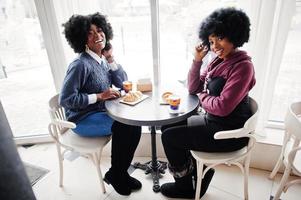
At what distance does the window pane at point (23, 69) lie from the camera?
191cm

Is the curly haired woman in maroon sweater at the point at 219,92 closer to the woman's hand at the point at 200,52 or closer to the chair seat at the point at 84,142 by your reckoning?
the woman's hand at the point at 200,52

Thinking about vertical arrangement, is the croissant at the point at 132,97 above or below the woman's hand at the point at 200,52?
below

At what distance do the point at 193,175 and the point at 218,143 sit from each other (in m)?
0.44

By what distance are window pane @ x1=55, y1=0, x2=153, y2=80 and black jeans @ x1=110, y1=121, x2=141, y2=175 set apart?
0.45 m

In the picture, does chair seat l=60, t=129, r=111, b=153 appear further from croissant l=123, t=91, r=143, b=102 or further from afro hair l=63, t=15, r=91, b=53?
afro hair l=63, t=15, r=91, b=53

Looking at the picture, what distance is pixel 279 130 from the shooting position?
1885 millimetres

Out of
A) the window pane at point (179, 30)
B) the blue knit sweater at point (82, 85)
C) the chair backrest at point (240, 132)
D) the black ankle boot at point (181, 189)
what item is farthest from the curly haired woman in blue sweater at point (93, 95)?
the chair backrest at point (240, 132)

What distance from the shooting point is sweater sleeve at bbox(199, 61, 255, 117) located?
4.01 ft

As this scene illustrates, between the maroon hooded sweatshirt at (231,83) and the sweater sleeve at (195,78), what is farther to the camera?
the sweater sleeve at (195,78)

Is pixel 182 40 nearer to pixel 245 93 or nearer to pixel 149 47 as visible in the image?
pixel 149 47

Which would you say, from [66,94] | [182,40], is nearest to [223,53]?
[182,40]

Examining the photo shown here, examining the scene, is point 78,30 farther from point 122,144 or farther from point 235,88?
point 235,88

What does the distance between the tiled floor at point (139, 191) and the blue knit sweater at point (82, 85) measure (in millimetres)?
586

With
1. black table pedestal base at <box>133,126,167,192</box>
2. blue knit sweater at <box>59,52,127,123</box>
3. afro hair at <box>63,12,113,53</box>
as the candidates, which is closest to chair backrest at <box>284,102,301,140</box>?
black table pedestal base at <box>133,126,167,192</box>
